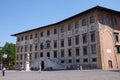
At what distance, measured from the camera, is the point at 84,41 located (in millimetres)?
35750

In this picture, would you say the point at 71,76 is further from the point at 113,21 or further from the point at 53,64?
the point at 113,21

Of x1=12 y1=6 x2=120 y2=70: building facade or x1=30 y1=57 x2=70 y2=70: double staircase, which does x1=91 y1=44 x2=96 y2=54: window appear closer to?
x1=12 y1=6 x2=120 y2=70: building facade

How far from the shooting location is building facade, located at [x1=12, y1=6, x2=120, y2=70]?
32.9 m

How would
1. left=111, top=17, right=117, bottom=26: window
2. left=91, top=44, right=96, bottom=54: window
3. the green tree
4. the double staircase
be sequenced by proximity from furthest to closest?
the green tree
the double staircase
left=111, top=17, right=117, bottom=26: window
left=91, top=44, right=96, bottom=54: window

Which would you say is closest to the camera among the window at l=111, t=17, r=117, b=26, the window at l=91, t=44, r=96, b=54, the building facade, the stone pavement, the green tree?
the stone pavement

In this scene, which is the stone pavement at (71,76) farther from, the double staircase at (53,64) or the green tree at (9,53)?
the green tree at (9,53)

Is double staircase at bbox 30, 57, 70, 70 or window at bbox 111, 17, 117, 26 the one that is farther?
double staircase at bbox 30, 57, 70, 70

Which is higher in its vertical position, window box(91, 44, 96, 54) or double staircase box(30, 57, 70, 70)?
window box(91, 44, 96, 54)

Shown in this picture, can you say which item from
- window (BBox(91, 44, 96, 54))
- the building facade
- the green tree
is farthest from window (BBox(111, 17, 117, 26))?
the green tree

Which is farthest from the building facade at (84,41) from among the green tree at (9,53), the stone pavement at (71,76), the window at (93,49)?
the green tree at (9,53)

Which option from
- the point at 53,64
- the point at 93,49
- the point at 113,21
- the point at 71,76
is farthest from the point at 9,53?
the point at 71,76

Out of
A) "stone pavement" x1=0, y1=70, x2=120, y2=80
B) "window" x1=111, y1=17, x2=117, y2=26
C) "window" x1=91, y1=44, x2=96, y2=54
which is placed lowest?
"stone pavement" x1=0, y1=70, x2=120, y2=80

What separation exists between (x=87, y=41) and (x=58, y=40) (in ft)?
30.1

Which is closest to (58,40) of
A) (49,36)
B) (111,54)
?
(49,36)
